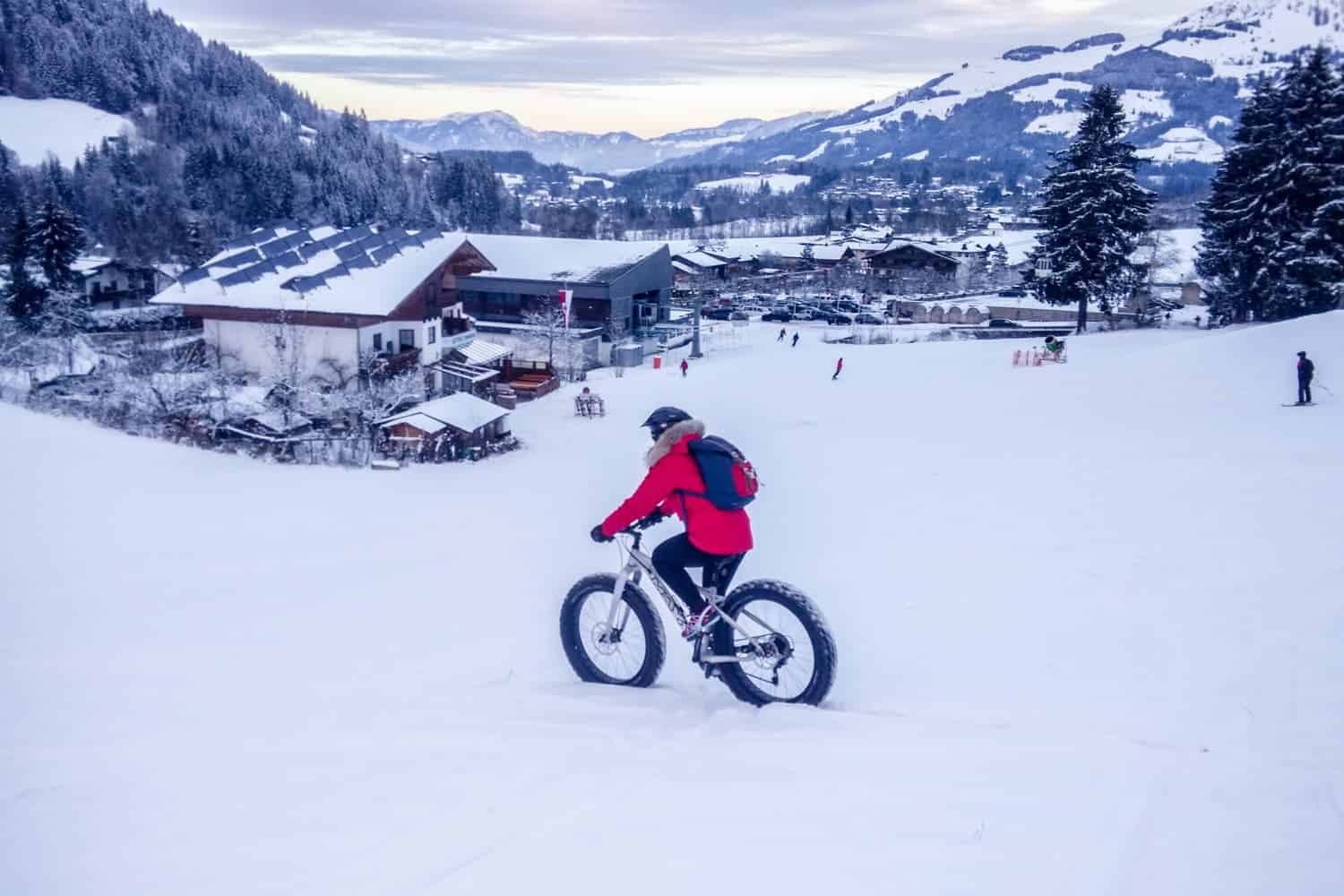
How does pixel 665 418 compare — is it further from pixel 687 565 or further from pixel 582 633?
pixel 582 633

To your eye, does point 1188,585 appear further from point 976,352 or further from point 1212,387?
point 976,352

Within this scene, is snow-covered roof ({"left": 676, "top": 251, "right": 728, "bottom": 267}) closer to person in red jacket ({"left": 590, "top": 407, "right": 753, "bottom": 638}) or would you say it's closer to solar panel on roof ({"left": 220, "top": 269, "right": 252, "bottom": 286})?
solar panel on roof ({"left": 220, "top": 269, "right": 252, "bottom": 286})

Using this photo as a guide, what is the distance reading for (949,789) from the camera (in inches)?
143

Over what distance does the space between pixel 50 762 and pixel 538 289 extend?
1640 inches

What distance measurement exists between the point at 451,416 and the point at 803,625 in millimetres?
20289

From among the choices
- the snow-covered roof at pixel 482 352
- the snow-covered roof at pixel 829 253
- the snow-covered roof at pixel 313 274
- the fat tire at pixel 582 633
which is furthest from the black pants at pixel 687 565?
the snow-covered roof at pixel 829 253

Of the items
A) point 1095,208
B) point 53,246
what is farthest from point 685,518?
point 53,246

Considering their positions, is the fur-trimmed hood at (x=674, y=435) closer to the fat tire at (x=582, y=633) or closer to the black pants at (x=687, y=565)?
the black pants at (x=687, y=565)

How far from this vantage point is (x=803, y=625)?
15.1 ft

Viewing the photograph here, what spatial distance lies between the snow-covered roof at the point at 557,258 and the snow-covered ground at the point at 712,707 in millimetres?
32989

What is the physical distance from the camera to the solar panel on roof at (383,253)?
34062 millimetres

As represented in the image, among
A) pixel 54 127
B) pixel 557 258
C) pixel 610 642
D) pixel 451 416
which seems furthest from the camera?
pixel 54 127

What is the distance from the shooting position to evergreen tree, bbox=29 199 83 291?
37.3 meters

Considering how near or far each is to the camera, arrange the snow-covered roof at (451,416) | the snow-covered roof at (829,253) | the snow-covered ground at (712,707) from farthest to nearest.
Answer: the snow-covered roof at (829,253) < the snow-covered roof at (451,416) < the snow-covered ground at (712,707)
